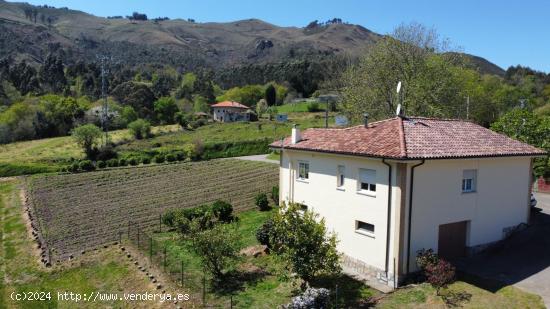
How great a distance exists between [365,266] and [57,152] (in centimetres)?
5174

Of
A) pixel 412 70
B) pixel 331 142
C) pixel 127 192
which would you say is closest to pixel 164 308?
pixel 331 142

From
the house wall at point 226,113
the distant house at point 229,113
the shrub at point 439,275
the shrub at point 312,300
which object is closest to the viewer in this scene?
the shrub at point 312,300

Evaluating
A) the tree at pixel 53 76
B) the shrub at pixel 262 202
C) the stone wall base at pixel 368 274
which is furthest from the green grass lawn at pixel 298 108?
the stone wall base at pixel 368 274

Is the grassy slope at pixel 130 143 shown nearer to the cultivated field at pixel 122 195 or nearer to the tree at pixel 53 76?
the cultivated field at pixel 122 195

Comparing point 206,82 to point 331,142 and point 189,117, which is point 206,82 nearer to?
point 189,117

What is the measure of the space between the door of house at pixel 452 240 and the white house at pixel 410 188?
0.14 feet

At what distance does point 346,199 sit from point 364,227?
1.41 metres

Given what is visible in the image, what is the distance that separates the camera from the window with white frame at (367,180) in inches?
704

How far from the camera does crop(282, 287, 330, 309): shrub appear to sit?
13.9m

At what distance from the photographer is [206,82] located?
13262 cm

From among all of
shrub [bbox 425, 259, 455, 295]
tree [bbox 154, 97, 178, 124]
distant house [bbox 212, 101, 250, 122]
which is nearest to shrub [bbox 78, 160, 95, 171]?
shrub [bbox 425, 259, 455, 295]

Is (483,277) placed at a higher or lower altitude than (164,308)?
higher

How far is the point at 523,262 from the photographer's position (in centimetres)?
1828

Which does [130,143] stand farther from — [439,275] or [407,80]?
[439,275]
